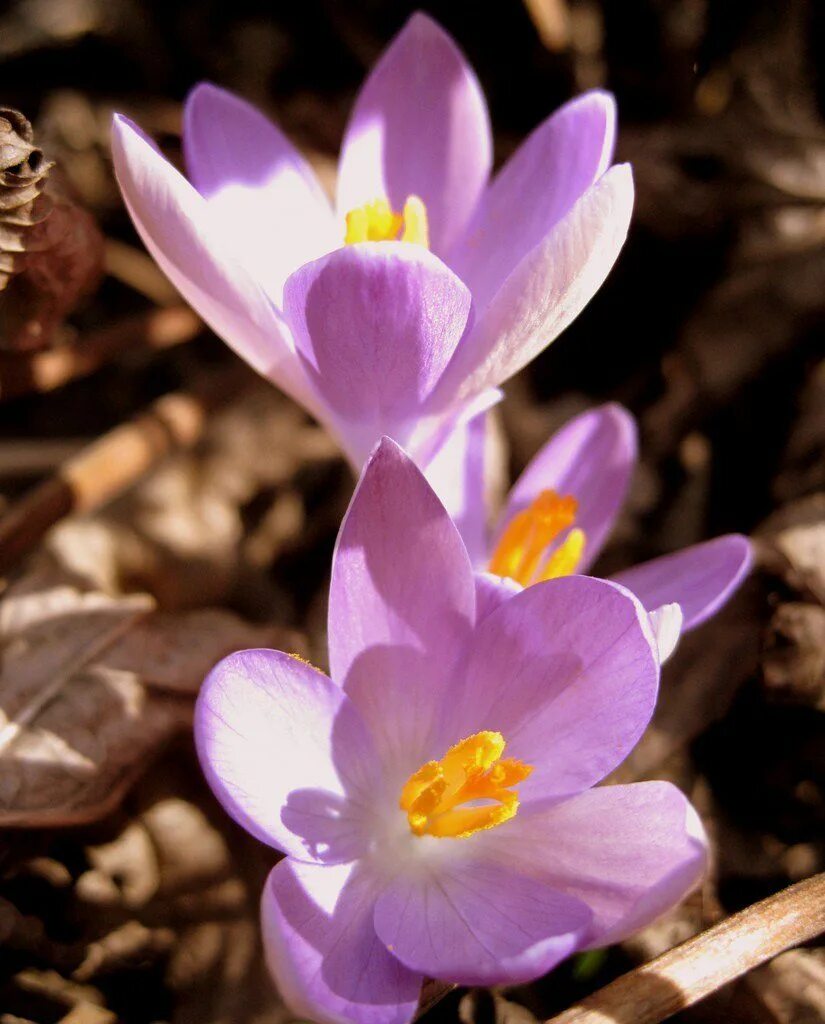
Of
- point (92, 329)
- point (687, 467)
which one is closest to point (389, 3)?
point (92, 329)

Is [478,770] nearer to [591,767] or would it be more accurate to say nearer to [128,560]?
A: [591,767]

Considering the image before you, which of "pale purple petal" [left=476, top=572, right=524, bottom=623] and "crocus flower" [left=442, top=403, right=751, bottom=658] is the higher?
"pale purple petal" [left=476, top=572, right=524, bottom=623]

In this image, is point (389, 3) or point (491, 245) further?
point (389, 3)

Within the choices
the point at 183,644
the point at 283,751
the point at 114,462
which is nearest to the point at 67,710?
the point at 183,644

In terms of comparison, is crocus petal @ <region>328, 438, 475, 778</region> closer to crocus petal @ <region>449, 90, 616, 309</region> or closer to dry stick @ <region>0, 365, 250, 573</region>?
crocus petal @ <region>449, 90, 616, 309</region>

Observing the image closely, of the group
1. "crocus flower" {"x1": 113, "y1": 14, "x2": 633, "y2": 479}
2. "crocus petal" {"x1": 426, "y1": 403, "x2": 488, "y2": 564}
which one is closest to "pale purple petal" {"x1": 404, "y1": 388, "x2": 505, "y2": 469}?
"crocus flower" {"x1": 113, "y1": 14, "x2": 633, "y2": 479}

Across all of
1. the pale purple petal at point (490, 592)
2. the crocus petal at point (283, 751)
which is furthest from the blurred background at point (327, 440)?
the pale purple petal at point (490, 592)

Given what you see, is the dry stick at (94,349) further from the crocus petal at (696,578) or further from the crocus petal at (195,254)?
the crocus petal at (696,578)
